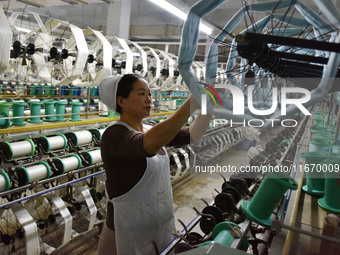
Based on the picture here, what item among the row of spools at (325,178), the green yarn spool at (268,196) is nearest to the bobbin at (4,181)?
the green yarn spool at (268,196)

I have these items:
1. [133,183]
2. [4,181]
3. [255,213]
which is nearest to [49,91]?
[4,181]

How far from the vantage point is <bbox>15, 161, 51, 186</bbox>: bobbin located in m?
2.58

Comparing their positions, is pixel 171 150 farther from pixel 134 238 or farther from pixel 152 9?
pixel 152 9

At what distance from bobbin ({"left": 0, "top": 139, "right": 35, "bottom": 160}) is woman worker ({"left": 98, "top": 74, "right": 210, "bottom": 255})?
1.42m

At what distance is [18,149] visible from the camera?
255 centimetres

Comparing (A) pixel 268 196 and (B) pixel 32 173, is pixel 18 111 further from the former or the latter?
(A) pixel 268 196

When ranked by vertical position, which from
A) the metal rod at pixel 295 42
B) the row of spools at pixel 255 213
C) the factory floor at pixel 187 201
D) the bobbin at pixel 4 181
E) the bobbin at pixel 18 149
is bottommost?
the factory floor at pixel 187 201

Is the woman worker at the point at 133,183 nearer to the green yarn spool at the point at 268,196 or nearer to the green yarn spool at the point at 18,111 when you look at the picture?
the green yarn spool at the point at 268,196

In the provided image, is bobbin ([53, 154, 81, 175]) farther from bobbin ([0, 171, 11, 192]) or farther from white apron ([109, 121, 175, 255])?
white apron ([109, 121, 175, 255])

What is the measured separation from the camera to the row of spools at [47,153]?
255 centimetres

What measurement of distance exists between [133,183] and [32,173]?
160 cm

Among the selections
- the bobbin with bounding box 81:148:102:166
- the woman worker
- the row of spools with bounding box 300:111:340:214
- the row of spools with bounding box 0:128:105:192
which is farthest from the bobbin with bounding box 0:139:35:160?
the row of spools with bounding box 300:111:340:214

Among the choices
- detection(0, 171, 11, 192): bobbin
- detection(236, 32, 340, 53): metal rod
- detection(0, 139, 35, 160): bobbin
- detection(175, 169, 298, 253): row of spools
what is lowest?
detection(0, 171, 11, 192): bobbin

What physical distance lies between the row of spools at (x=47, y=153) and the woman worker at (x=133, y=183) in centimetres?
137
